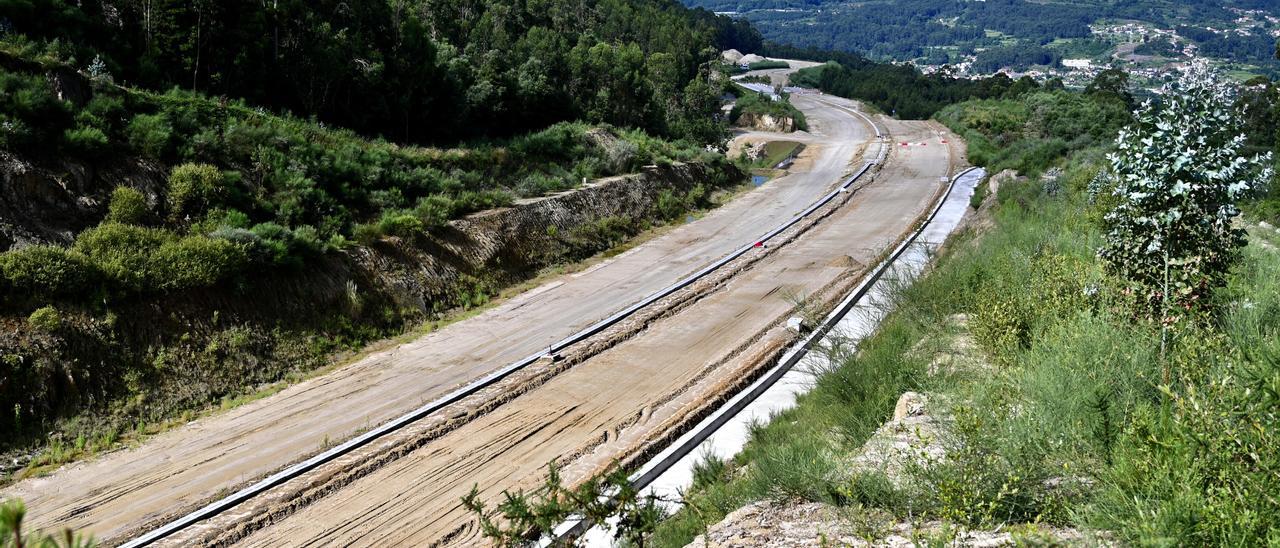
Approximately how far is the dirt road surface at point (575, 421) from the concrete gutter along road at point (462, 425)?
3 centimetres

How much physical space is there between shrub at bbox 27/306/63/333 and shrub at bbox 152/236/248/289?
175 cm

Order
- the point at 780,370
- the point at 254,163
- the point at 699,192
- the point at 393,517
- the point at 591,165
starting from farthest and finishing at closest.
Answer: the point at 699,192 → the point at 591,165 → the point at 254,163 → the point at 780,370 → the point at 393,517

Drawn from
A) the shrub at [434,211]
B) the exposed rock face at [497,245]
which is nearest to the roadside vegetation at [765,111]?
A: the exposed rock face at [497,245]

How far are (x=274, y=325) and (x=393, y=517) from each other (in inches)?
271

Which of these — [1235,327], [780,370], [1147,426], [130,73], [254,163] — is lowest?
[780,370]

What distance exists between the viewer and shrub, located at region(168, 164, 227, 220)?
1736 cm

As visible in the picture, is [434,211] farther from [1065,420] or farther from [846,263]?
[1065,420]

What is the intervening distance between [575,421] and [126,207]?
1019 cm

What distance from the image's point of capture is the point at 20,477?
11.7 m

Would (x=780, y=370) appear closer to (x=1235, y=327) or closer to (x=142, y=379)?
(x=1235, y=327)

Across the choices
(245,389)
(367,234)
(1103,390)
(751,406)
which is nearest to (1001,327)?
(1103,390)

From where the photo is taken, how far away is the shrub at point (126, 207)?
636 inches

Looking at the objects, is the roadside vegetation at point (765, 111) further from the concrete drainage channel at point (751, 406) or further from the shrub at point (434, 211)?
the shrub at point (434, 211)

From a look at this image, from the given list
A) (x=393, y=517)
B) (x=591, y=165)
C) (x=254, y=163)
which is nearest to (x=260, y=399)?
(x=393, y=517)
